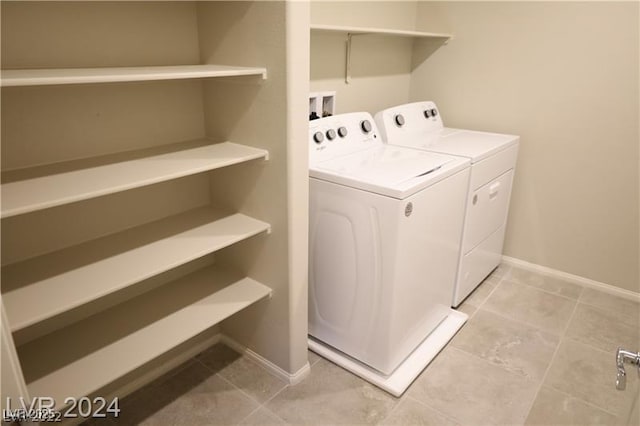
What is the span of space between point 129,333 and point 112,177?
0.59 m

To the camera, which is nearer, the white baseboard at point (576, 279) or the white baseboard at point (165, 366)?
the white baseboard at point (165, 366)

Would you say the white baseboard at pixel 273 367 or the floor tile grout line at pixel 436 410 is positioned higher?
the white baseboard at pixel 273 367

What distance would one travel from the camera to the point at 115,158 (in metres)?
1.52

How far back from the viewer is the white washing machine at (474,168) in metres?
2.27

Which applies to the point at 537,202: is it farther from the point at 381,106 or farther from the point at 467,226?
the point at 381,106

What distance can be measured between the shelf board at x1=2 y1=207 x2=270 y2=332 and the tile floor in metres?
0.69

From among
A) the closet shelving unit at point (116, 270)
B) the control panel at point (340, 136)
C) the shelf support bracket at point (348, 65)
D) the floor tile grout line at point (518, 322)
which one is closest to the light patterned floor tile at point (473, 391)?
the floor tile grout line at point (518, 322)

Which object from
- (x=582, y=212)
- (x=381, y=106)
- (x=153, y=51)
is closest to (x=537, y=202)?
(x=582, y=212)

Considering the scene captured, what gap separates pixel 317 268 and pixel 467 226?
804 mm

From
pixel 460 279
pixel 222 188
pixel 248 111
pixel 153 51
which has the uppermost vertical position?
pixel 153 51

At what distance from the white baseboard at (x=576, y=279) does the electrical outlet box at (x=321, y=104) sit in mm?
1557

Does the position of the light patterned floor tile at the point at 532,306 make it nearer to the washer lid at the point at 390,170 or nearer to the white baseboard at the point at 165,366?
the washer lid at the point at 390,170

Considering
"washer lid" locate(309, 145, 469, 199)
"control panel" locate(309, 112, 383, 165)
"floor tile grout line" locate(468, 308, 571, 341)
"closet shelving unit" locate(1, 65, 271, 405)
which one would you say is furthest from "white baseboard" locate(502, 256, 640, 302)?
"closet shelving unit" locate(1, 65, 271, 405)

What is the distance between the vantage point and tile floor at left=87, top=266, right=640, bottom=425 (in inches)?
69.2
